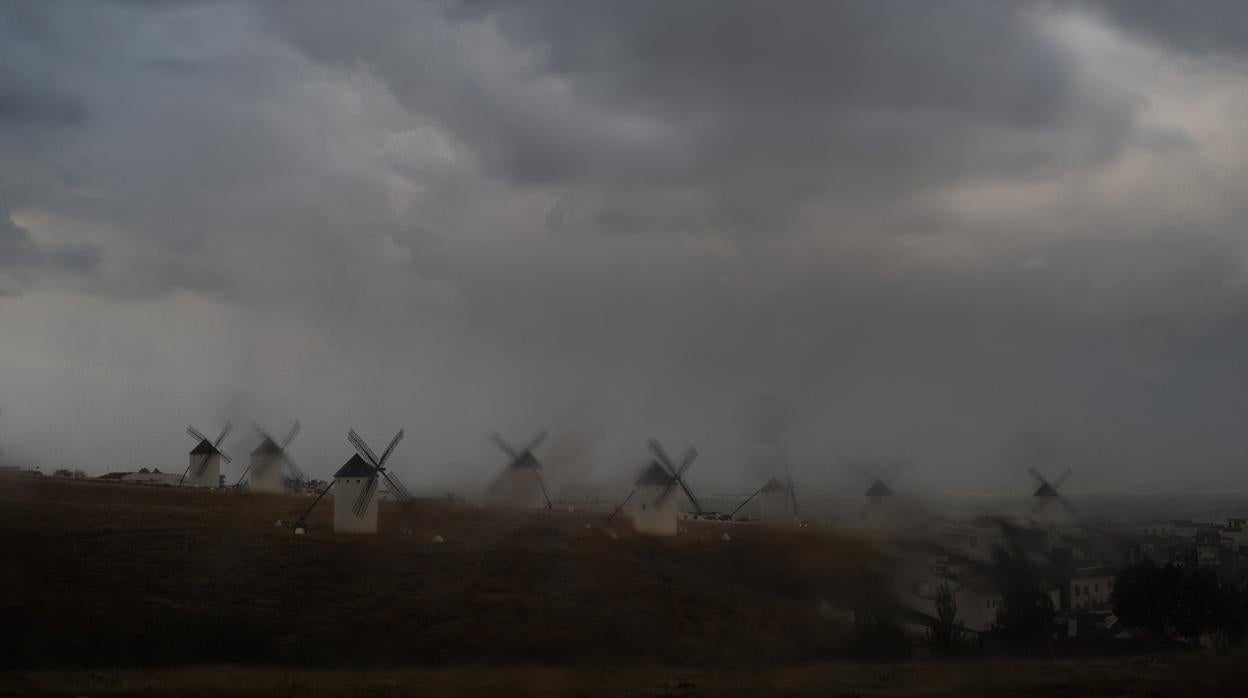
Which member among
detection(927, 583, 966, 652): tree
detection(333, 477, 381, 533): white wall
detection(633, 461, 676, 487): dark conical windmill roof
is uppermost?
detection(633, 461, 676, 487): dark conical windmill roof

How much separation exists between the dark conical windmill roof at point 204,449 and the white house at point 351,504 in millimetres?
47127

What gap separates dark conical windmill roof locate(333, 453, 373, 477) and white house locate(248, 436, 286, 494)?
39.4 m

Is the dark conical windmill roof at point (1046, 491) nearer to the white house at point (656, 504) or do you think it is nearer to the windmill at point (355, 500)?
the white house at point (656, 504)

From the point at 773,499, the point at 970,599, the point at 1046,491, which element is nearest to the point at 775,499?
the point at 773,499

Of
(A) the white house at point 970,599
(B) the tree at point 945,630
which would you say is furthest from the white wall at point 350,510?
(B) the tree at point 945,630

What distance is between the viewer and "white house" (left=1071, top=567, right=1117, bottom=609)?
7162 cm

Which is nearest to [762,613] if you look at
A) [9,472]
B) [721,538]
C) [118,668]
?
[721,538]

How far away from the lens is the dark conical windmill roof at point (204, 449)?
112 m

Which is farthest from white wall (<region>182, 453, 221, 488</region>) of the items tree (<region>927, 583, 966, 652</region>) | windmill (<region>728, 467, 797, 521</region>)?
tree (<region>927, 583, 966, 652</region>)

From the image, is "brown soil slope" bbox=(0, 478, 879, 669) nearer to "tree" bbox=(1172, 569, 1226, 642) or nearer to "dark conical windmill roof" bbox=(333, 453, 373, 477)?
"dark conical windmill roof" bbox=(333, 453, 373, 477)

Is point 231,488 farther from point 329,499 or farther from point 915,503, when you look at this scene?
point 915,503

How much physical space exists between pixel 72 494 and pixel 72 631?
4863 centimetres

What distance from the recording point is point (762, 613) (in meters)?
56.5

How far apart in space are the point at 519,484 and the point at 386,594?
169 feet
